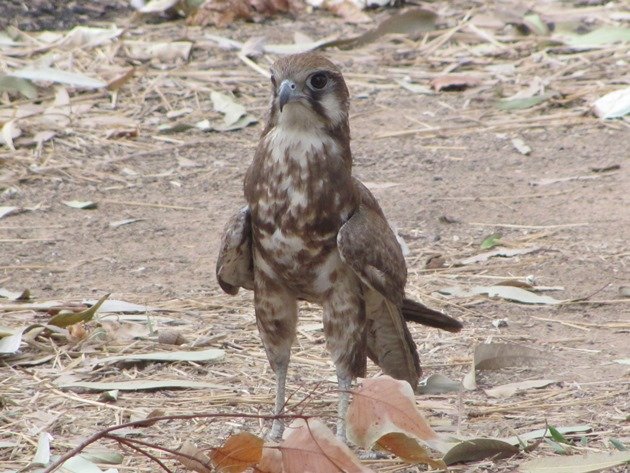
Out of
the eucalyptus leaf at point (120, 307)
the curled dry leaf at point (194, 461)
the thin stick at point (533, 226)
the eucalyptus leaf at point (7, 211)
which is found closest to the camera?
the curled dry leaf at point (194, 461)

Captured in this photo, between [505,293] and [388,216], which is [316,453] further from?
[388,216]

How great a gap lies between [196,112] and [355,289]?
14.6ft

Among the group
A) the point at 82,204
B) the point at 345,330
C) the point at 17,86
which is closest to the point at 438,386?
the point at 345,330

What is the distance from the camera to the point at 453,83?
9.38 metres

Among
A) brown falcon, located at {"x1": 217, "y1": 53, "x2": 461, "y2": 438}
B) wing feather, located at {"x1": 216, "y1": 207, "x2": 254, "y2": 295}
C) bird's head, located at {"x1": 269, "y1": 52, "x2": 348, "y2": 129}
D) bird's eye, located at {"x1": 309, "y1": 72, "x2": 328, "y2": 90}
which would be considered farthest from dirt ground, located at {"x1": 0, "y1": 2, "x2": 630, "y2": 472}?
bird's eye, located at {"x1": 309, "y1": 72, "x2": 328, "y2": 90}

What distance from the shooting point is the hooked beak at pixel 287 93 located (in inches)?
177

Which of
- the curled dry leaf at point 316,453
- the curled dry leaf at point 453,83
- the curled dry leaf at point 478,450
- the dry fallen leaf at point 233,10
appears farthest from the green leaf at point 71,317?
the dry fallen leaf at point 233,10

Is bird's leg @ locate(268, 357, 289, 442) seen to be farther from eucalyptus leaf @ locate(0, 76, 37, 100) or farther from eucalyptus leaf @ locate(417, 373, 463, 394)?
eucalyptus leaf @ locate(0, 76, 37, 100)

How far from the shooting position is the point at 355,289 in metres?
4.69

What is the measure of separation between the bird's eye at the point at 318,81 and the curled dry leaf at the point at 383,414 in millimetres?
1290

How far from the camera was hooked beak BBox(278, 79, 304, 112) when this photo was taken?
4.48m

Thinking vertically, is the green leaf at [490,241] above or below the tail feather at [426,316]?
below

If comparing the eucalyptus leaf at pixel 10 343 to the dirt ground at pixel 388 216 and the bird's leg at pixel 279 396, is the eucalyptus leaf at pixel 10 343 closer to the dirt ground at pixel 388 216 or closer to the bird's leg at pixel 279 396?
the dirt ground at pixel 388 216

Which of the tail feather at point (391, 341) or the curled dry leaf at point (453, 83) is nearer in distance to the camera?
the tail feather at point (391, 341)
